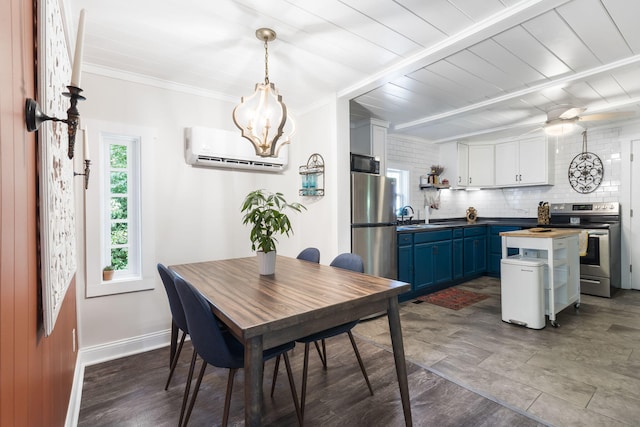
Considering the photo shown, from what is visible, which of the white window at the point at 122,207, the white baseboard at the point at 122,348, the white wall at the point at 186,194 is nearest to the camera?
the white baseboard at the point at 122,348

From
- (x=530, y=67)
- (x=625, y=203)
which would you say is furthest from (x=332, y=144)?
(x=625, y=203)

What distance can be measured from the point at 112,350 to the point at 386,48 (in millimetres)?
3329

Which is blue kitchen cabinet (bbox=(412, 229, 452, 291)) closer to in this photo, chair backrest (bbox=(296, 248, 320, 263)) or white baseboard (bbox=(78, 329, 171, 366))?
chair backrest (bbox=(296, 248, 320, 263))

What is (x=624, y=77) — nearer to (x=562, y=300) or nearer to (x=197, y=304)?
(x=562, y=300)

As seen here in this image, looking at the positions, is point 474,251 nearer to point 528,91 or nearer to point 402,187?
point 402,187

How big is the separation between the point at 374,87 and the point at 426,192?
2.93 meters

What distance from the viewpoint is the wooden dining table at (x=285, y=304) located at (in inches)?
47.4

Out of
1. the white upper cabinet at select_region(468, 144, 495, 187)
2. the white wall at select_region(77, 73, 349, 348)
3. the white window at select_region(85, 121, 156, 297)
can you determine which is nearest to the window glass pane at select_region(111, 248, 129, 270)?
the white window at select_region(85, 121, 156, 297)

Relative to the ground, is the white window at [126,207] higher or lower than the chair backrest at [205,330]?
higher

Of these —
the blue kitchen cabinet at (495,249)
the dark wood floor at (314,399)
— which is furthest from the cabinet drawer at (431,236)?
the dark wood floor at (314,399)

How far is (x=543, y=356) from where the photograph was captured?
2.50m

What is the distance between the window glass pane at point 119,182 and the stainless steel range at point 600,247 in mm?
5475

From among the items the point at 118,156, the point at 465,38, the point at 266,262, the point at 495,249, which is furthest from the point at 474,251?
the point at 118,156

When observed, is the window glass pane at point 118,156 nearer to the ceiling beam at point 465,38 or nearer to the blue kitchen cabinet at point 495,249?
the ceiling beam at point 465,38
